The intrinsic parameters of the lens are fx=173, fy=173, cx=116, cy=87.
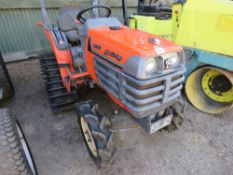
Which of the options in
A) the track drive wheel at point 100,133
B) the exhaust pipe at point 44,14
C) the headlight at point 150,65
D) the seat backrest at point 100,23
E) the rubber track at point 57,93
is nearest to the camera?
the headlight at point 150,65

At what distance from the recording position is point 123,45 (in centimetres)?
125

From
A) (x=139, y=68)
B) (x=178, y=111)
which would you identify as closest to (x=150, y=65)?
(x=139, y=68)

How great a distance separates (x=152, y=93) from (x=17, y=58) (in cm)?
384

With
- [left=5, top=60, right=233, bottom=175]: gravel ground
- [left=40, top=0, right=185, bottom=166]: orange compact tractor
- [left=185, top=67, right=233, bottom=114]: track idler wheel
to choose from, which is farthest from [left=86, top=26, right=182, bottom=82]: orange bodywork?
[left=185, top=67, right=233, bottom=114]: track idler wheel

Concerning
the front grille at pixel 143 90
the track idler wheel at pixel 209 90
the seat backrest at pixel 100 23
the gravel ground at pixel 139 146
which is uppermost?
the seat backrest at pixel 100 23

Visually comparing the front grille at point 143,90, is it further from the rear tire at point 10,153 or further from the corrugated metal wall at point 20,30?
the corrugated metal wall at point 20,30

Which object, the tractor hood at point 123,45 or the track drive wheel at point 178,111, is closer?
the tractor hood at point 123,45

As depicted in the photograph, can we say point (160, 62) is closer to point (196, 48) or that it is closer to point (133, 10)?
point (196, 48)

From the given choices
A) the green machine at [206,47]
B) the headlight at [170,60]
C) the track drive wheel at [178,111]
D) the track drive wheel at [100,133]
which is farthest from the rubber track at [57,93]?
the green machine at [206,47]

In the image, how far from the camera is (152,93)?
1.28 meters

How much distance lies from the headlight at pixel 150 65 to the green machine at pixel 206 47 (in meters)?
1.26

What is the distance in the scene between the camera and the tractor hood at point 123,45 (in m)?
1.17

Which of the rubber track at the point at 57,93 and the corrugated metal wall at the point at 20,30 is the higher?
the corrugated metal wall at the point at 20,30

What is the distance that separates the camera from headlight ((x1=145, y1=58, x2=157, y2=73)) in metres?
1.13
